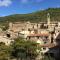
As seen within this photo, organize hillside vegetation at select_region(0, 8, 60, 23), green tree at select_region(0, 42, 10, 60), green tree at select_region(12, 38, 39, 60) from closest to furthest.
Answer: green tree at select_region(0, 42, 10, 60) → green tree at select_region(12, 38, 39, 60) → hillside vegetation at select_region(0, 8, 60, 23)

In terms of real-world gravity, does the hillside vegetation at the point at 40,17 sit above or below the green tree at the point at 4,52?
above

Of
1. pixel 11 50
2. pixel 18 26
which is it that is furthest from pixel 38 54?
pixel 18 26

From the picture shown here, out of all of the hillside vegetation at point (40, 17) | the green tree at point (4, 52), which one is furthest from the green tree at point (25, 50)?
the hillside vegetation at point (40, 17)

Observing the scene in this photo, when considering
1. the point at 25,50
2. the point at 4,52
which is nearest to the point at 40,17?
the point at 25,50

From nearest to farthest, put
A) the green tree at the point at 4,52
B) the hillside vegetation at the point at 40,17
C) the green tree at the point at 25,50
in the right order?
1. the green tree at the point at 4,52
2. the green tree at the point at 25,50
3. the hillside vegetation at the point at 40,17

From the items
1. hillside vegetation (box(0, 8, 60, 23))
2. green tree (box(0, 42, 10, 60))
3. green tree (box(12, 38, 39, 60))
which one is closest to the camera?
green tree (box(0, 42, 10, 60))

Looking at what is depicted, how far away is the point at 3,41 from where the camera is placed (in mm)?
39500

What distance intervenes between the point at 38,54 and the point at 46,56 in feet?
4.23

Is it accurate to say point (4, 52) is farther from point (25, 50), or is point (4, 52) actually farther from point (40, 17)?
point (40, 17)

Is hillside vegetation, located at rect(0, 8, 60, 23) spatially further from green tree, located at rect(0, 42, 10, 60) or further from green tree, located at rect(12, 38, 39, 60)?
green tree, located at rect(0, 42, 10, 60)

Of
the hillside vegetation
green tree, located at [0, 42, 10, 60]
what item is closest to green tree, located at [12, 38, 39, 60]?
green tree, located at [0, 42, 10, 60]

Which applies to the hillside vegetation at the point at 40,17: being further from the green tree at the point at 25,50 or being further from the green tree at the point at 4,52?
the green tree at the point at 4,52

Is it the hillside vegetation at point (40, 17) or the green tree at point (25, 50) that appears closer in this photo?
the green tree at point (25, 50)

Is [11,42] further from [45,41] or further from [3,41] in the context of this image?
[45,41]
